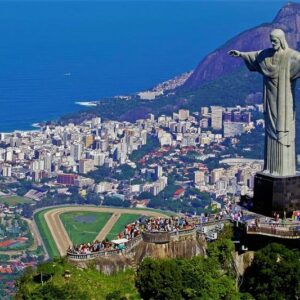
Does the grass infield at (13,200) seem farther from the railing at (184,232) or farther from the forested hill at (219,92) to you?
the railing at (184,232)

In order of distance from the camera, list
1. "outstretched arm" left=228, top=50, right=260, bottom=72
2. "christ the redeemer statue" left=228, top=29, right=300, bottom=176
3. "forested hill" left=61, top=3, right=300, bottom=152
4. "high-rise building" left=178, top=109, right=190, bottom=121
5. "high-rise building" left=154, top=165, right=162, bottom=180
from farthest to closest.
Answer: "forested hill" left=61, top=3, right=300, bottom=152 < "high-rise building" left=178, top=109, right=190, bottom=121 < "high-rise building" left=154, top=165, right=162, bottom=180 < "outstretched arm" left=228, top=50, right=260, bottom=72 < "christ the redeemer statue" left=228, top=29, right=300, bottom=176

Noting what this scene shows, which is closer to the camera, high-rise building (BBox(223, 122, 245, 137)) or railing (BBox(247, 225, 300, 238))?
railing (BBox(247, 225, 300, 238))

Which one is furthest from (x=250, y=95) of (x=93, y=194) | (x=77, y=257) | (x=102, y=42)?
(x=77, y=257)

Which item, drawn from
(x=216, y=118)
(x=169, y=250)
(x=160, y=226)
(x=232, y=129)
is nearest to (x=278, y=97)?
(x=160, y=226)

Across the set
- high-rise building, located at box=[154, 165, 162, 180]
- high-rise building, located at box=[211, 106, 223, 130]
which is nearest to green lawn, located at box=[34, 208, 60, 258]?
high-rise building, located at box=[154, 165, 162, 180]

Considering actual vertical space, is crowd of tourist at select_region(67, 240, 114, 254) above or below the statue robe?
below

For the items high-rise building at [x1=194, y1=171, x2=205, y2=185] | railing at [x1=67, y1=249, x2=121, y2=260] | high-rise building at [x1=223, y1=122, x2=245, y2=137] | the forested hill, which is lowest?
high-rise building at [x1=194, y1=171, x2=205, y2=185]

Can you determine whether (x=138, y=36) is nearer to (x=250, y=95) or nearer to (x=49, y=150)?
(x=250, y=95)

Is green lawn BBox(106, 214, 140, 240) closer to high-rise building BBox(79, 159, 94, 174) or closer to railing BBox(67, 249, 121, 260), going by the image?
high-rise building BBox(79, 159, 94, 174)
